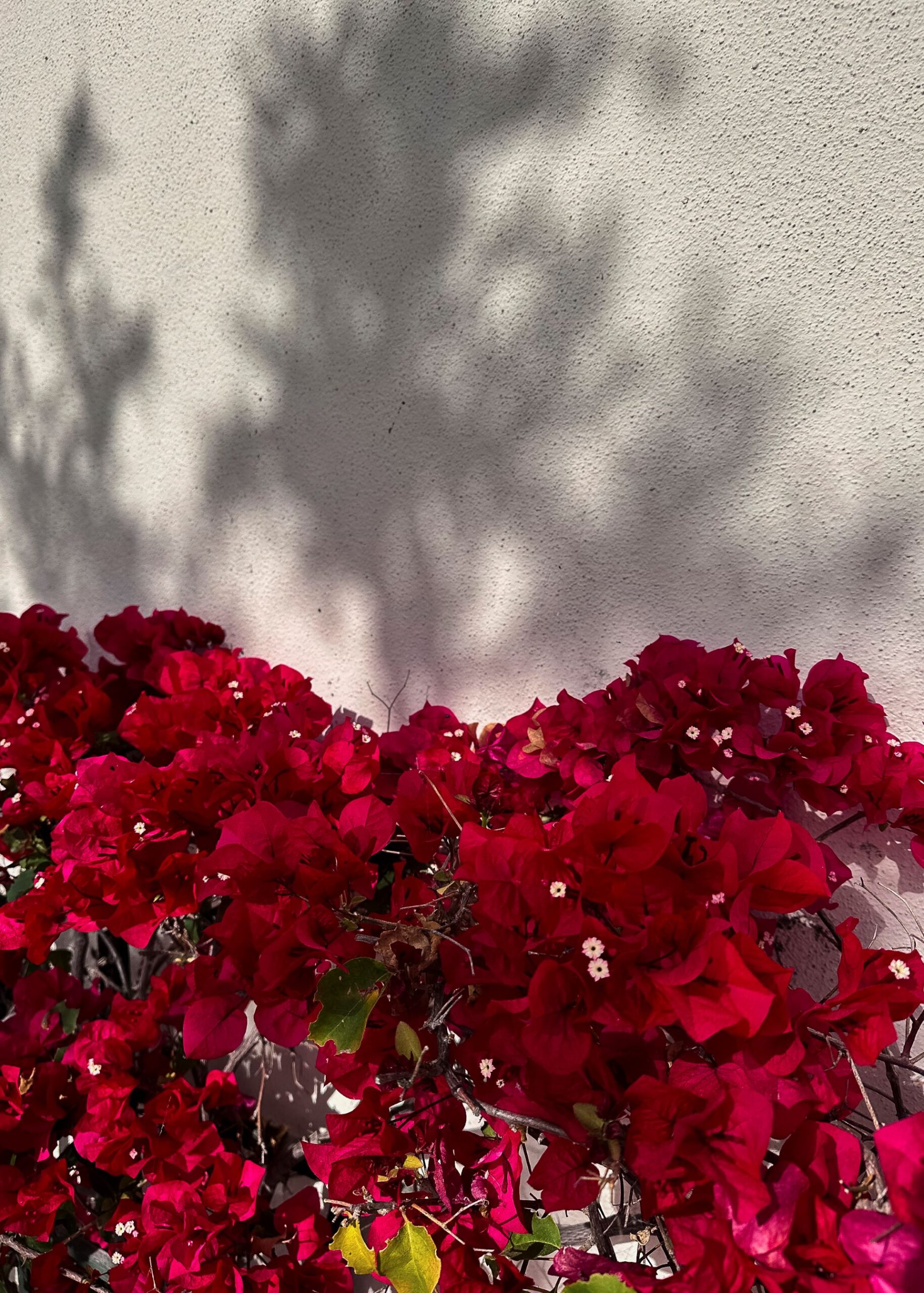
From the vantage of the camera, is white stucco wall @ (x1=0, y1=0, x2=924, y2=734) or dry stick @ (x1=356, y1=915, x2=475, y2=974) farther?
white stucco wall @ (x1=0, y1=0, x2=924, y2=734)

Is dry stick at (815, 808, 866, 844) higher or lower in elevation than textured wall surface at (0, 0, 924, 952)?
lower

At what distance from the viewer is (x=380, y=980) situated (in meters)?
0.59

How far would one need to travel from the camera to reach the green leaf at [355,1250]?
68cm

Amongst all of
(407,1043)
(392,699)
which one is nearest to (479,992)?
(407,1043)

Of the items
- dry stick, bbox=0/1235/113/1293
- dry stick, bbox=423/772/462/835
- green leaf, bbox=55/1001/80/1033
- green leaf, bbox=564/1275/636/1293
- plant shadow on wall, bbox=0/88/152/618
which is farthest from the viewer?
plant shadow on wall, bbox=0/88/152/618

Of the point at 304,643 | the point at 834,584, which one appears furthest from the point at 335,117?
the point at 834,584

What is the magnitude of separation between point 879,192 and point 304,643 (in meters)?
0.95

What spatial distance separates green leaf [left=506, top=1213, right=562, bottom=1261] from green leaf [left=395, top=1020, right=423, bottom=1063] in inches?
10.0

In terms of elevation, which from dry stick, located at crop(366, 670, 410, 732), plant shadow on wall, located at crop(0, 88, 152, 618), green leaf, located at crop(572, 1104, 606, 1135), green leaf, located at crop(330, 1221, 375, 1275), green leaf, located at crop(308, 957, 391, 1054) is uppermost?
plant shadow on wall, located at crop(0, 88, 152, 618)

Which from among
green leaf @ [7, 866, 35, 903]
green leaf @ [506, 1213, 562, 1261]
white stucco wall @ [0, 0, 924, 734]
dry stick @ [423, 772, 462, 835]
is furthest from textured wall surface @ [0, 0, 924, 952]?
green leaf @ [506, 1213, 562, 1261]

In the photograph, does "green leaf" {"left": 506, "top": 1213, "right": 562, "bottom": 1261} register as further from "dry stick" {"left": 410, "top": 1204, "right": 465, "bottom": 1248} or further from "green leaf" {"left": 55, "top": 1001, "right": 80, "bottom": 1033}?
"green leaf" {"left": 55, "top": 1001, "right": 80, "bottom": 1033}

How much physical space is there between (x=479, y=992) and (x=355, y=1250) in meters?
0.27

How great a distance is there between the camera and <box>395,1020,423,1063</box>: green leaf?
0.60 m

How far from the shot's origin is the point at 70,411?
4.87 feet
